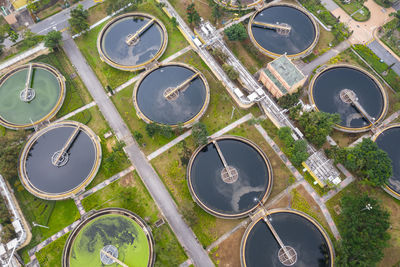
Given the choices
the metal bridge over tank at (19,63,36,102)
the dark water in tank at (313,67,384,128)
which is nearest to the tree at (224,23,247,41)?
the dark water in tank at (313,67,384,128)

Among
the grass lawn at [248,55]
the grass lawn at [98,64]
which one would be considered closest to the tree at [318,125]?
the grass lawn at [248,55]

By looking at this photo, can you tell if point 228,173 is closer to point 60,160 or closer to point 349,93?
point 349,93

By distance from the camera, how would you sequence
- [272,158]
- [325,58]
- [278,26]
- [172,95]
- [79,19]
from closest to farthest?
[272,158]
[172,95]
[325,58]
[278,26]
[79,19]

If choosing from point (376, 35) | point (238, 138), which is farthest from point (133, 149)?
point (376, 35)

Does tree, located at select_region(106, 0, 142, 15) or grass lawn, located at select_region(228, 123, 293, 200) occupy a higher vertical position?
tree, located at select_region(106, 0, 142, 15)

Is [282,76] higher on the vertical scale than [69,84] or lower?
lower

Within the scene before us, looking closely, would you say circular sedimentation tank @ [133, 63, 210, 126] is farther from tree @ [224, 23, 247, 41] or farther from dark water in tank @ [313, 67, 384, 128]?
dark water in tank @ [313, 67, 384, 128]

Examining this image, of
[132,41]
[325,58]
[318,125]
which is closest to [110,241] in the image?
[318,125]
